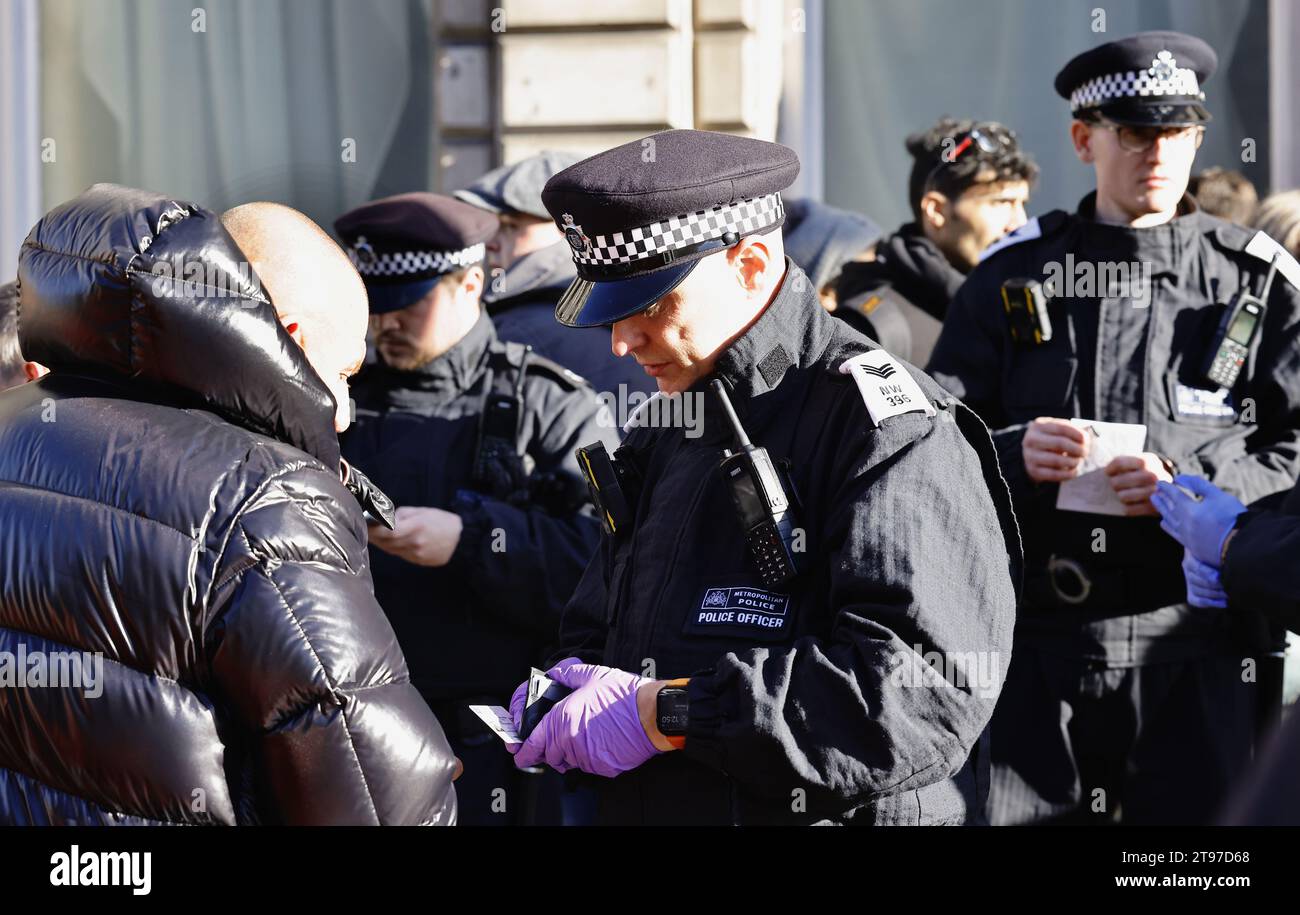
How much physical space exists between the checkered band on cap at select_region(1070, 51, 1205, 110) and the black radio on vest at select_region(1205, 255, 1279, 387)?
1.92ft

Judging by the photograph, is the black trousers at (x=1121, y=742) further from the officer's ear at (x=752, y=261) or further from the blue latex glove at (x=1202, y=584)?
the officer's ear at (x=752, y=261)

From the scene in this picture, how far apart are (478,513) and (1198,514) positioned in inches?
67.5

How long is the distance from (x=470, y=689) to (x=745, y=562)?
1773 millimetres

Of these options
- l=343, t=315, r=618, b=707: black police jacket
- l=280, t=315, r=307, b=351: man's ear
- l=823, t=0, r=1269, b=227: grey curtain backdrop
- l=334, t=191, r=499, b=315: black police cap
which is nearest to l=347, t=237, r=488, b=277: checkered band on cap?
l=334, t=191, r=499, b=315: black police cap

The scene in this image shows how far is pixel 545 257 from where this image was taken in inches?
191

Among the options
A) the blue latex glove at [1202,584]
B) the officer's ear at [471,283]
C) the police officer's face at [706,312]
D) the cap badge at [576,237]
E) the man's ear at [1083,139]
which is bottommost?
the blue latex glove at [1202,584]

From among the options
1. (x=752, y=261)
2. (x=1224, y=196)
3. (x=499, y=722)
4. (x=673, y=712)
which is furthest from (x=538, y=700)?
(x=1224, y=196)

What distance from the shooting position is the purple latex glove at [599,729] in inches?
94.1

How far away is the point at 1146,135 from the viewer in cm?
391

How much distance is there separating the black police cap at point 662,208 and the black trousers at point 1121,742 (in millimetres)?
1800

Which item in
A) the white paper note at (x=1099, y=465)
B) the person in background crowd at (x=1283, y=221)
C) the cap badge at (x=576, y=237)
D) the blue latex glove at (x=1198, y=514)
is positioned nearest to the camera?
the cap badge at (x=576, y=237)

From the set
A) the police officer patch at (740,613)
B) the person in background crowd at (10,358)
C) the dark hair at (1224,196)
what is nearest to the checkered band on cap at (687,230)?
the police officer patch at (740,613)

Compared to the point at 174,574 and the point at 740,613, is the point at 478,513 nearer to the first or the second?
the point at 740,613
